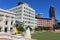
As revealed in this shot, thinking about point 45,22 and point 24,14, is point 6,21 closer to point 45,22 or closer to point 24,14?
point 24,14

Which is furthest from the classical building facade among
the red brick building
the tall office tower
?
the red brick building

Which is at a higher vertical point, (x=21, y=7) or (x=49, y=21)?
(x=21, y=7)

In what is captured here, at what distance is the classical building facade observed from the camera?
60.6 m

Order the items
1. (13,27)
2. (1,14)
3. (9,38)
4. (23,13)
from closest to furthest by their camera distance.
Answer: (9,38), (1,14), (13,27), (23,13)

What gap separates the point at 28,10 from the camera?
11431 centimetres

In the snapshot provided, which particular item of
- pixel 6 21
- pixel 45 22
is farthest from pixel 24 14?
pixel 45 22

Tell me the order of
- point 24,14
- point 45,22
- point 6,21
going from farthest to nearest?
1. point 45,22
2. point 24,14
3. point 6,21

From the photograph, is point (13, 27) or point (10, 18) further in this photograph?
point (13, 27)

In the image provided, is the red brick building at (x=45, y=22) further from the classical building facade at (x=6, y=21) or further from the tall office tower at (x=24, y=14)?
the classical building facade at (x=6, y=21)

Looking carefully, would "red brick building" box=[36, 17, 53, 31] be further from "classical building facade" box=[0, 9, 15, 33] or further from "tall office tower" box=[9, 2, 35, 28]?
"classical building facade" box=[0, 9, 15, 33]

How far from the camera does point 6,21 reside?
63.3 m

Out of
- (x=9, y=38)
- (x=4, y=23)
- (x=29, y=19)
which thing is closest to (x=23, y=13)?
(x=29, y=19)

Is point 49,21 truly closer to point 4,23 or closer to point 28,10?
point 28,10

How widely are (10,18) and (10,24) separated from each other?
2905mm
